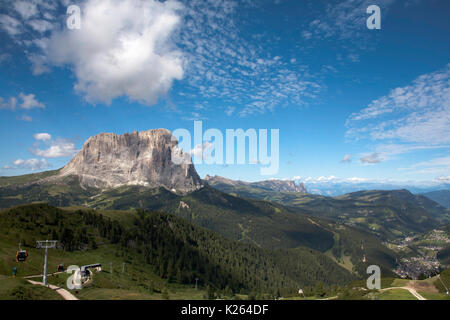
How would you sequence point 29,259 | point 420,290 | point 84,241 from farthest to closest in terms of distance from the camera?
point 84,241
point 420,290
point 29,259

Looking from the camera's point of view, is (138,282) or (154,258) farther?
(154,258)

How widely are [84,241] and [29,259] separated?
214 feet

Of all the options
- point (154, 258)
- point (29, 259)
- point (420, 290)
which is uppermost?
point (29, 259)

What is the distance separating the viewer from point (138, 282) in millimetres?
128375

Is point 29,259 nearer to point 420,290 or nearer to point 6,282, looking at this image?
point 6,282

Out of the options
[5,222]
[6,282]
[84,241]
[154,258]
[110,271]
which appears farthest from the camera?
[154,258]

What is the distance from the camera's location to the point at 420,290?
11281 cm
